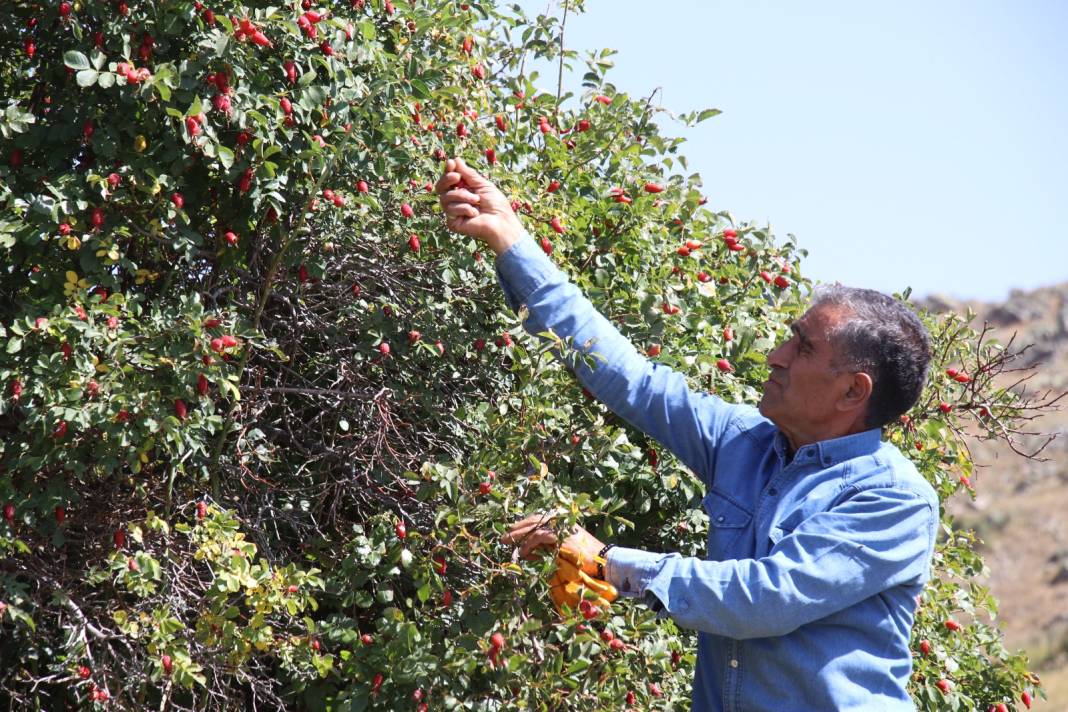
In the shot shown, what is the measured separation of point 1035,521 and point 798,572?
25035 millimetres

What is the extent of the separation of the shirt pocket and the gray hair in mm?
312

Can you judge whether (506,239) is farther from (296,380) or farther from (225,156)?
(296,380)

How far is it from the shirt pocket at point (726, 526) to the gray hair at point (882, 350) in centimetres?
31

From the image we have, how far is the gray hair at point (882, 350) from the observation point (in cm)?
238

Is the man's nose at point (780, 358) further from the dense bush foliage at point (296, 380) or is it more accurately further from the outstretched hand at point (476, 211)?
the outstretched hand at point (476, 211)

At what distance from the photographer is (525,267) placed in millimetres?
2520

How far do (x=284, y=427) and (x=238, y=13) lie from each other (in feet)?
3.30

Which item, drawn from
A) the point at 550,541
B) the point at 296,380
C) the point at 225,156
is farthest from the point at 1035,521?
the point at 225,156

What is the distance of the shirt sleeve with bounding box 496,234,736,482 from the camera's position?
8.29ft

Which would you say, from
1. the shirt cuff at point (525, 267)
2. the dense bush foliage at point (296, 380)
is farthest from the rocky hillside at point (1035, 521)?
the shirt cuff at point (525, 267)

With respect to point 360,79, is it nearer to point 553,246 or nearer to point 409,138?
point 409,138

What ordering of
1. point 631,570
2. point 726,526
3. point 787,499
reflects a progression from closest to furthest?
point 631,570 → point 787,499 → point 726,526

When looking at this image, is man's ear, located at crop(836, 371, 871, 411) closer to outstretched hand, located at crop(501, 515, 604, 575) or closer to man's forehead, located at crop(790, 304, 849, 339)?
man's forehead, located at crop(790, 304, 849, 339)

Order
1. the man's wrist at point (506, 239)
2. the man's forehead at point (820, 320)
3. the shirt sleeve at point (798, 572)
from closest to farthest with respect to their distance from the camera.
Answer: the shirt sleeve at point (798, 572) → the man's forehead at point (820, 320) → the man's wrist at point (506, 239)
